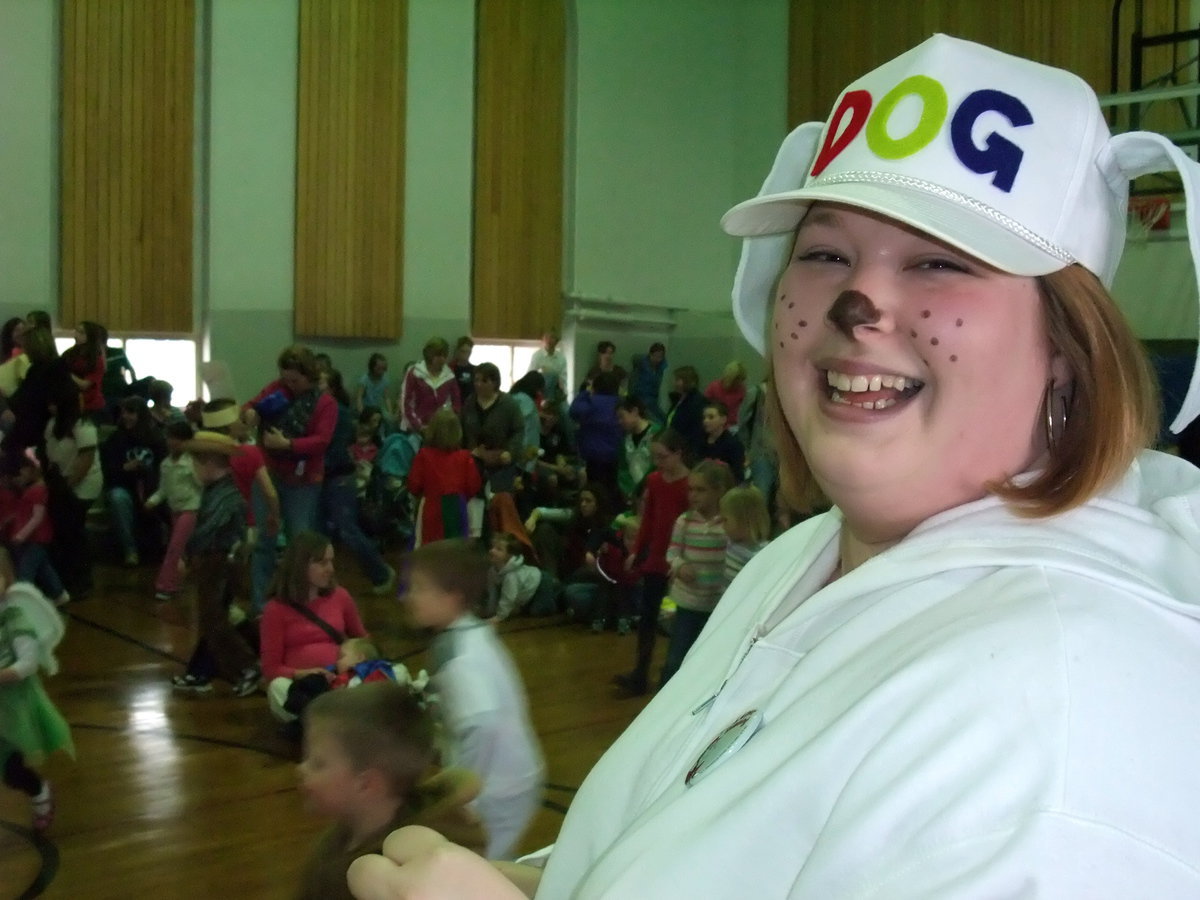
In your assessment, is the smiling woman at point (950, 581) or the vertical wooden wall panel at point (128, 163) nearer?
the smiling woman at point (950, 581)

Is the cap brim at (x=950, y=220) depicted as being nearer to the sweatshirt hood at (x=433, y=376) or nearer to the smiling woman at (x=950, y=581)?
the smiling woman at (x=950, y=581)

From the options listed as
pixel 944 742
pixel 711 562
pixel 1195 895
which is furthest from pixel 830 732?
pixel 711 562

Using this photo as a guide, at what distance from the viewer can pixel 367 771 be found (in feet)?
8.75

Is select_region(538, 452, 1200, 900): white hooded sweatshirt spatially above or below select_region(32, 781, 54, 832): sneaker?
above

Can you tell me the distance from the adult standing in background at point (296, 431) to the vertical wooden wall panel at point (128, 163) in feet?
14.6

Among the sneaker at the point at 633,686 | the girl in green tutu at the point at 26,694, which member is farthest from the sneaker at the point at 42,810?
the sneaker at the point at 633,686

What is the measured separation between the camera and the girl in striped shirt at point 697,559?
5.35m

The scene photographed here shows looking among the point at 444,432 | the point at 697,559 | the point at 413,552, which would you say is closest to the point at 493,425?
the point at 444,432

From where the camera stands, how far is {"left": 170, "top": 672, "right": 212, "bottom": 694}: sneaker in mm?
5961

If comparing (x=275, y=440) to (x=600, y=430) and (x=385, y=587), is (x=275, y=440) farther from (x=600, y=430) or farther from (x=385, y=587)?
(x=600, y=430)

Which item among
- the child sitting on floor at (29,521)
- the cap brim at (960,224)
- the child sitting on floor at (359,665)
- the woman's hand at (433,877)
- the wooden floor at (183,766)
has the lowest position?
the wooden floor at (183,766)

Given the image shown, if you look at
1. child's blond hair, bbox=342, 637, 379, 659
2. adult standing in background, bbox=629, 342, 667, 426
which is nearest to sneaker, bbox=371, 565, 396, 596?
child's blond hair, bbox=342, 637, 379, 659

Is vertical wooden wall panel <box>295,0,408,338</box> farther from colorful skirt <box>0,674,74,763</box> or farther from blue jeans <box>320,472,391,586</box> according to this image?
colorful skirt <box>0,674,74,763</box>

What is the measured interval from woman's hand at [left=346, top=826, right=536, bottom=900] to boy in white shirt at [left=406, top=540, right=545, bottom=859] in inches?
85.6
